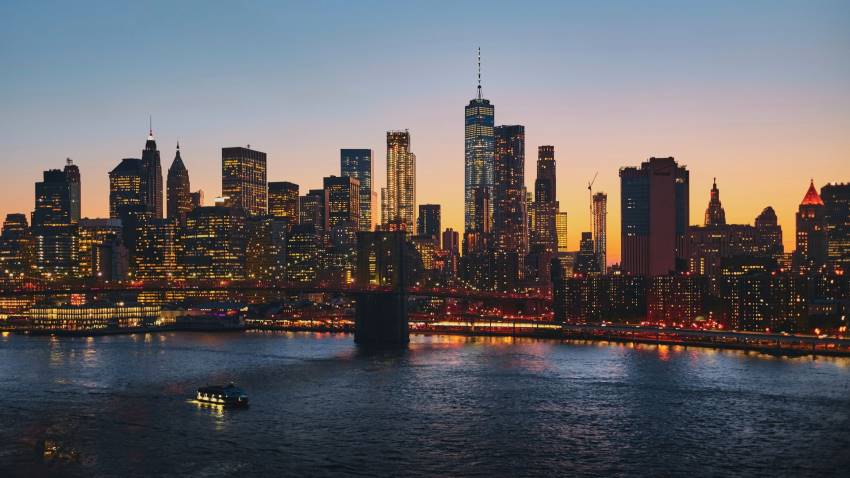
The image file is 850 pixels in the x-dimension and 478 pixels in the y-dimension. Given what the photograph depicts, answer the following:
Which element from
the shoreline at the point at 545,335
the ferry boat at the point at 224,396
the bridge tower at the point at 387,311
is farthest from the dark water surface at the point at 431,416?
the bridge tower at the point at 387,311

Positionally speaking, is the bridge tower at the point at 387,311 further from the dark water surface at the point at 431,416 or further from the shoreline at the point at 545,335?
the shoreline at the point at 545,335

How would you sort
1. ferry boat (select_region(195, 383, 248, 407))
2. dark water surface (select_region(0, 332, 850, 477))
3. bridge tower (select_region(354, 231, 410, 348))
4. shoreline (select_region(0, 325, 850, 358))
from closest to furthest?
dark water surface (select_region(0, 332, 850, 477))
ferry boat (select_region(195, 383, 248, 407))
shoreline (select_region(0, 325, 850, 358))
bridge tower (select_region(354, 231, 410, 348))

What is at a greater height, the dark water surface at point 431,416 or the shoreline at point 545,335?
the shoreline at point 545,335

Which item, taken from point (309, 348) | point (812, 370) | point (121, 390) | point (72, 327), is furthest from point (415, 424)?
point (72, 327)

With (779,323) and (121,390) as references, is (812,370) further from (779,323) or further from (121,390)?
(121,390)

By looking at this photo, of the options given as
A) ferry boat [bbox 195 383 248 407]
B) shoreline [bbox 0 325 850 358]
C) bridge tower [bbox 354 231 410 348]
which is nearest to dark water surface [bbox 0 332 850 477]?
ferry boat [bbox 195 383 248 407]

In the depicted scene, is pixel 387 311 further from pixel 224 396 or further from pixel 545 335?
pixel 224 396

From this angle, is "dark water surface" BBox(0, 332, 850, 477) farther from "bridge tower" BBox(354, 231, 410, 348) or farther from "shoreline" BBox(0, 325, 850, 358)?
"bridge tower" BBox(354, 231, 410, 348)

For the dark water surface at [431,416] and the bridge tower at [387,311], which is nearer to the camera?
the dark water surface at [431,416]
